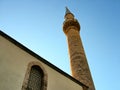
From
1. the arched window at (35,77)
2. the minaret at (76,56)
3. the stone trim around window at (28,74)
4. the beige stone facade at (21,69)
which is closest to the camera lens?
the beige stone facade at (21,69)

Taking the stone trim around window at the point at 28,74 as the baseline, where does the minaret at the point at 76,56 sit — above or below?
above

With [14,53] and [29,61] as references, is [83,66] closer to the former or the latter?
[29,61]

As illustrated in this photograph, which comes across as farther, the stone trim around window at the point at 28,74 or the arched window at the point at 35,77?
the arched window at the point at 35,77

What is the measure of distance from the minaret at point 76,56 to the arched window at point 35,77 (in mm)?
3192

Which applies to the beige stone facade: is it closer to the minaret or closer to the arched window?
the arched window

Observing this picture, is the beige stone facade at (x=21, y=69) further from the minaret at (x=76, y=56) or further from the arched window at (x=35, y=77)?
the minaret at (x=76, y=56)

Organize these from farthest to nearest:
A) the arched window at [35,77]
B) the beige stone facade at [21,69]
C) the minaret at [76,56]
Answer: the minaret at [76,56], the arched window at [35,77], the beige stone facade at [21,69]

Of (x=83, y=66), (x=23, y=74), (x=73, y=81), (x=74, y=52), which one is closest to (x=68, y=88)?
(x=73, y=81)

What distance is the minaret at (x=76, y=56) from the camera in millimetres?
8641

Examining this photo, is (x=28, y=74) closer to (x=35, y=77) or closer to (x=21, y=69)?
(x=21, y=69)

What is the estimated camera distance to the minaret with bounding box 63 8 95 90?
8.64 meters

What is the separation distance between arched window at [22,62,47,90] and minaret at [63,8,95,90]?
10.5 ft

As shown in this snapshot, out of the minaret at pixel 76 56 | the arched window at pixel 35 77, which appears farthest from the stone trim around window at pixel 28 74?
the minaret at pixel 76 56

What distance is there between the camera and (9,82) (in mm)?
4742
